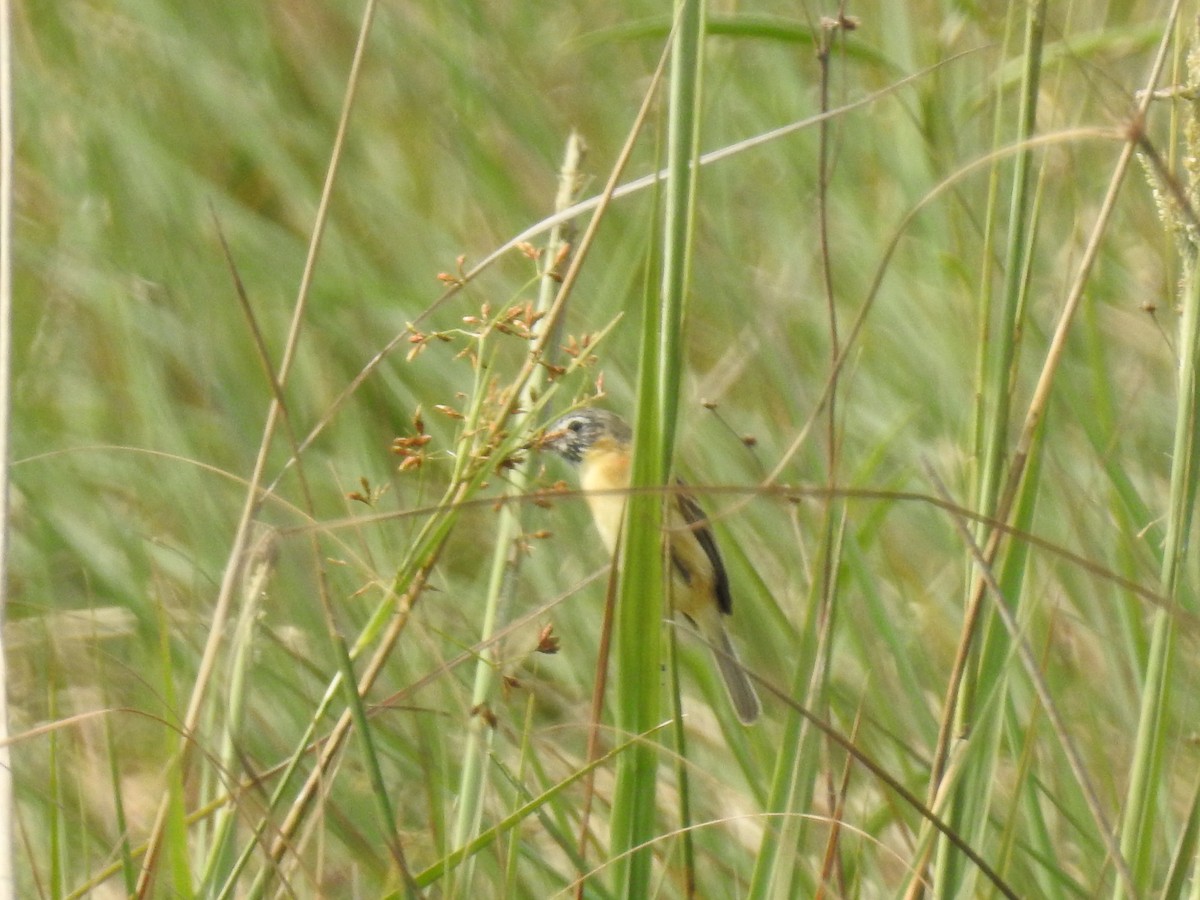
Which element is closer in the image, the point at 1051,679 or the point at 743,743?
the point at 743,743

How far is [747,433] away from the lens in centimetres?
298

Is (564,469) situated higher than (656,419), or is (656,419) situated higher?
(656,419)

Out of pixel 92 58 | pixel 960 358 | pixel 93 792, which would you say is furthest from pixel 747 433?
pixel 92 58

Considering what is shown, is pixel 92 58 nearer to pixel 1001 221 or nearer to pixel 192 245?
pixel 192 245

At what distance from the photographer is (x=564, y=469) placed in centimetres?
349

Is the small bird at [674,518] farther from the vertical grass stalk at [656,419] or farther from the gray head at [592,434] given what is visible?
the vertical grass stalk at [656,419]

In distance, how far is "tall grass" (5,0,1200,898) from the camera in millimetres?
1335

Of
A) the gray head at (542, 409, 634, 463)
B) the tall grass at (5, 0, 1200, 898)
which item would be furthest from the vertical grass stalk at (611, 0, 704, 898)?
the gray head at (542, 409, 634, 463)

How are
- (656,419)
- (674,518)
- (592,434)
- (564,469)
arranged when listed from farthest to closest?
(564,469), (592,434), (674,518), (656,419)

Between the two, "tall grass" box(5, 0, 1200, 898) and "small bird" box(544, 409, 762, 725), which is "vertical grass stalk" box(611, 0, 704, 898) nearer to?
"tall grass" box(5, 0, 1200, 898)

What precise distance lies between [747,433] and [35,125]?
1.55m

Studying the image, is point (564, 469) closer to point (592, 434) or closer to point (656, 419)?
point (592, 434)

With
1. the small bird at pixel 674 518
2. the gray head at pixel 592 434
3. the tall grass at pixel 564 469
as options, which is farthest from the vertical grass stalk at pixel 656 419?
the gray head at pixel 592 434

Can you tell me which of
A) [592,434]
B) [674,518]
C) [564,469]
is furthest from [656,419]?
[564,469]
